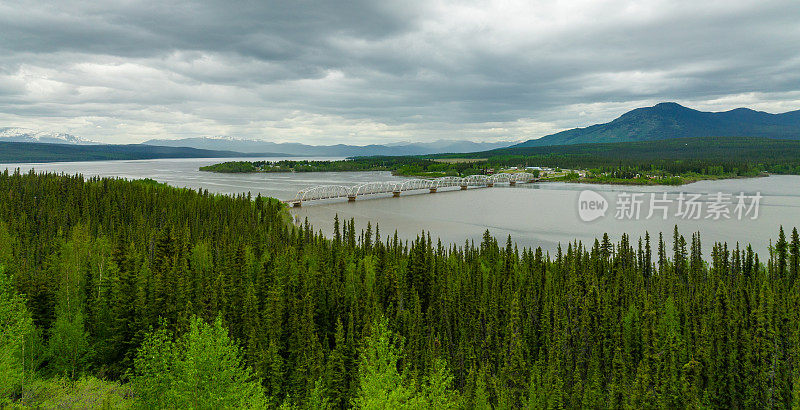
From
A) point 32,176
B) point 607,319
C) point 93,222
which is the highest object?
point 32,176

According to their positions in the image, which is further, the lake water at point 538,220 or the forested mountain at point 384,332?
the lake water at point 538,220

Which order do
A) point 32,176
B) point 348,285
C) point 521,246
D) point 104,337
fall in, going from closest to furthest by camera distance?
point 104,337, point 348,285, point 521,246, point 32,176

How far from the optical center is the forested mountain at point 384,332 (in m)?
38.0

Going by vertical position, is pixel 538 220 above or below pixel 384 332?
above

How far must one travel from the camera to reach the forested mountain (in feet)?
125

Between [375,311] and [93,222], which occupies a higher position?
[93,222]

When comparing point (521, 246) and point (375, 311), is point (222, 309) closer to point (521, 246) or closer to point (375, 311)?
point (375, 311)

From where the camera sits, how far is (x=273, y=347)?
45.5 meters

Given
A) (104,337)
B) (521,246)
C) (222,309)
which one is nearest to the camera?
(104,337)

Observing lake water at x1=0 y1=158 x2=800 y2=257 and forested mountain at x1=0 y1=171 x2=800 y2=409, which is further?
lake water at x1=0 y1=158 x2=800 y2=257

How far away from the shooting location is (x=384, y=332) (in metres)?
45.3

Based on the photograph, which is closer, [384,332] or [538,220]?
[384,332]

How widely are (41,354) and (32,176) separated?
496ft

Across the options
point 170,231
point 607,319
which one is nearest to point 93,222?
point 170,231
